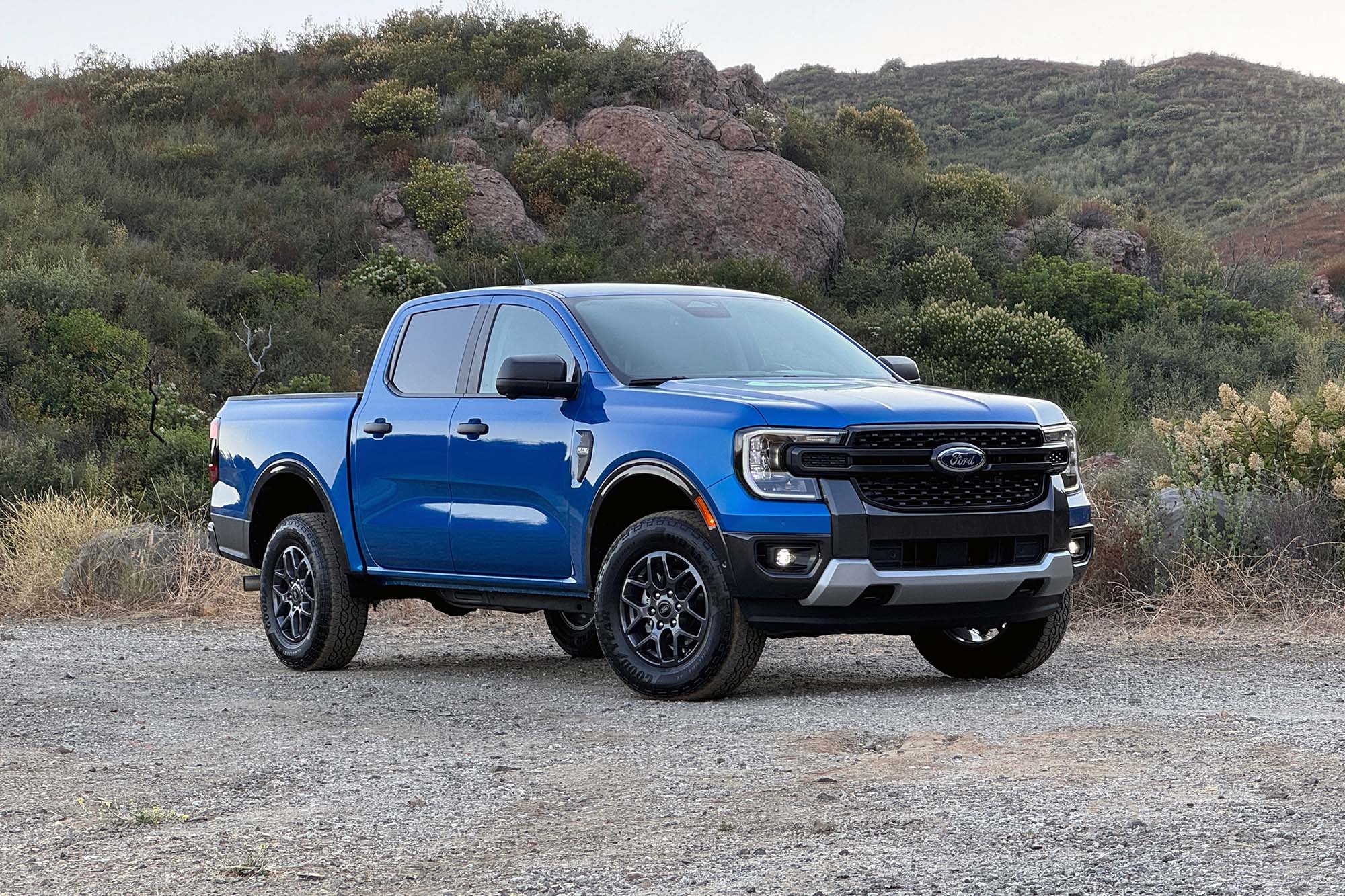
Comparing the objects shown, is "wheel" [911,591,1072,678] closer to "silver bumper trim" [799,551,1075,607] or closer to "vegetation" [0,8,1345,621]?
"silver bumper trim" [799,551,1075,607]

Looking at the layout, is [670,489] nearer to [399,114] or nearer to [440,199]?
[440,199]

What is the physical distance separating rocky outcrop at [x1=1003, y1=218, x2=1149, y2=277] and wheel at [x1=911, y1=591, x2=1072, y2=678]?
24.9 meters

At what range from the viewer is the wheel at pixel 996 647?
26.3 feet

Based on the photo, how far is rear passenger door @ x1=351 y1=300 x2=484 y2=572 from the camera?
27.8ft

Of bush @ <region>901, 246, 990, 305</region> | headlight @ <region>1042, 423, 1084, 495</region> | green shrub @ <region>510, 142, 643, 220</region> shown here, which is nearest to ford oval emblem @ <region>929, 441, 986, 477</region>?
headlight @ <region>1042, 423, 1084, 495</region>

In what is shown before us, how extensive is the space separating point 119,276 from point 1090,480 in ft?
58.0

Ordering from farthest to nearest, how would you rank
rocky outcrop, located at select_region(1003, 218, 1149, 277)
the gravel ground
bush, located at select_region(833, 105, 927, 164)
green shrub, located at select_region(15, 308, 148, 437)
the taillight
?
bush, located at select_region(833, 105, 927, 164)
rocky outcrop, located at select_region(1003, 218, 1149, 277)
green shrub, located at select_region(15, 308, 148, 437)
the taillight
the gravel ground

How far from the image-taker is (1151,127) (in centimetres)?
6109

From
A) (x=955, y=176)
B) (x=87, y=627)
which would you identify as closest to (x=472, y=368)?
(x=87, y=627)

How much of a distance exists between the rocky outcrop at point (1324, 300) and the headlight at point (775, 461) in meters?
27.8

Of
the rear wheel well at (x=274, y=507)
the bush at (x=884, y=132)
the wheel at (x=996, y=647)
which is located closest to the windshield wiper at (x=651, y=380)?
the wheel at (x=996, y=647)

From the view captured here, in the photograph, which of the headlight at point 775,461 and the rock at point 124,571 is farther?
the rock at point 124,571

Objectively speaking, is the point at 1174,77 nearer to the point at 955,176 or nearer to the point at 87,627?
the point at 955,176

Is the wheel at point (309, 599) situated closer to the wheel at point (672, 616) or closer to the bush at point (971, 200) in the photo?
the wheel at point (672, 616)
